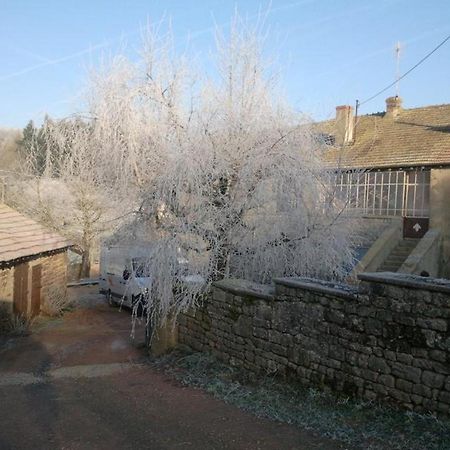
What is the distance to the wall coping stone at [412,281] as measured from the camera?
211 inches

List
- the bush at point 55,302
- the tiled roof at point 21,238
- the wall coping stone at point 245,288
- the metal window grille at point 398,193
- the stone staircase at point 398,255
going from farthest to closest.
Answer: the metal window grille at point 398,193, the bush at point 55,302, the stone staircase at point 398,255, the tiled roof at point 21,238, the wall coping stone at point 245,288

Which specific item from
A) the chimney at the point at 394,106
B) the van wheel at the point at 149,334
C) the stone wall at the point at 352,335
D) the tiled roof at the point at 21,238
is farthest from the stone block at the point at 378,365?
the chimney at the point at 394,106

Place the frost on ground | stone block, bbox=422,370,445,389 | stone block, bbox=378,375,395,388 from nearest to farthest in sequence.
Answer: stone block, bbox=422,370,445,389, stone block, bbox=378,375,395,388, the frost on ground

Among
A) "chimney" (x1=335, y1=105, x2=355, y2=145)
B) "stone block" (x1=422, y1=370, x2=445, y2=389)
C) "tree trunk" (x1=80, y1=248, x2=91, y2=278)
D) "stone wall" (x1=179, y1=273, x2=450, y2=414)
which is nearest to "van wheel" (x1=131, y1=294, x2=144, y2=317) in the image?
"stone wall" (x1=179, y1=273, x2=450, y2=414)

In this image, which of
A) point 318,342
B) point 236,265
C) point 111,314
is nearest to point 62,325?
point 111,314

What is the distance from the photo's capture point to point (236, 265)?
→ 31.0 ft

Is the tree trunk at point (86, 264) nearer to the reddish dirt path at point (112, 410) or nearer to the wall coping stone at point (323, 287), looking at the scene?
the reddish dirt path at point (112, 410)

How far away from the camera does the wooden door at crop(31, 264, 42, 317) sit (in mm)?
15137

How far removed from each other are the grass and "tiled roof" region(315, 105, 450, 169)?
880 centimetres

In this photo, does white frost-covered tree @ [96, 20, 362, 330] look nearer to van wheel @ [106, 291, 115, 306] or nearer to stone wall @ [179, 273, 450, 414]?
stone wall @ [179, 273, 450, 414]

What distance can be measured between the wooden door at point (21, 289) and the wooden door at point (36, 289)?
528 mm

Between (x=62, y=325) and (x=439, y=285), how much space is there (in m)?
12.1

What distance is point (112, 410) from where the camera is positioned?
270 inches

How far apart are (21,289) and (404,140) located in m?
13.9
